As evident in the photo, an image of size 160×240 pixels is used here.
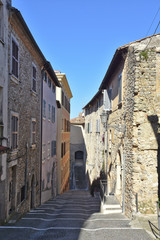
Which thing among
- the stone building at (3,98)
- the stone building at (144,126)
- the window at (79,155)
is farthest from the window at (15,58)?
the window at (79,155)

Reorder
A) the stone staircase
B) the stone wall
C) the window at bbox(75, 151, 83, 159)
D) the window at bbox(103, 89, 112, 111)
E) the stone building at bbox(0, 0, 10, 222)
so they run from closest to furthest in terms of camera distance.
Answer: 1. the stone building at bbox(0, 0, 10, 222)
2. the stone wall
3. the stone staircase
4. the window at bbox(103, 89, 112, 111)
5. the window at bbox(75, 151, 83, 159)

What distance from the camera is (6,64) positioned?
333 inches

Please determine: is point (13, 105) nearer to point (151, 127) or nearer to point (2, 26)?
point (2, 26)

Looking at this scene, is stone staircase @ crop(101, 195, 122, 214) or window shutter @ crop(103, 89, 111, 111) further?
window shutter @ crop(103, 89, 111, 111)

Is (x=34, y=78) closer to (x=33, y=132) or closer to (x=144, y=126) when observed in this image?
(x=33, y=132)

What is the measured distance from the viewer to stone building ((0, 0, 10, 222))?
8023mm

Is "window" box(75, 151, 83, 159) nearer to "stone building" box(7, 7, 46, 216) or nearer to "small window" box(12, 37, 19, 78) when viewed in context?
"stone building" box(7, 7, 46, 216)

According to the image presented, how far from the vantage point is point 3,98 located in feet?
27.0

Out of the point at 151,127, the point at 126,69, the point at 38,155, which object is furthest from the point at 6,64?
the point at 38,155

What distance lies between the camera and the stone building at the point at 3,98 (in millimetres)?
8023

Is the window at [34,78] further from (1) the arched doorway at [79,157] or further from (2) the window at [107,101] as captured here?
(1) the arched doorway at [79,157]

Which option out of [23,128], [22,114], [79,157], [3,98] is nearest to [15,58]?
[3,98]

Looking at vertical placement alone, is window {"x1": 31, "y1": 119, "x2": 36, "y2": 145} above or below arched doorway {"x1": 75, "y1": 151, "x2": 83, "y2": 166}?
above

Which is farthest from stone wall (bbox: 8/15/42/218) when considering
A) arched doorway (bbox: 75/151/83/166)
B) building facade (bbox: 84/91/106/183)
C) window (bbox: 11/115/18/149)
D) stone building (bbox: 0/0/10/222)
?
arched doorway (bbox: 75/151/83/166)
